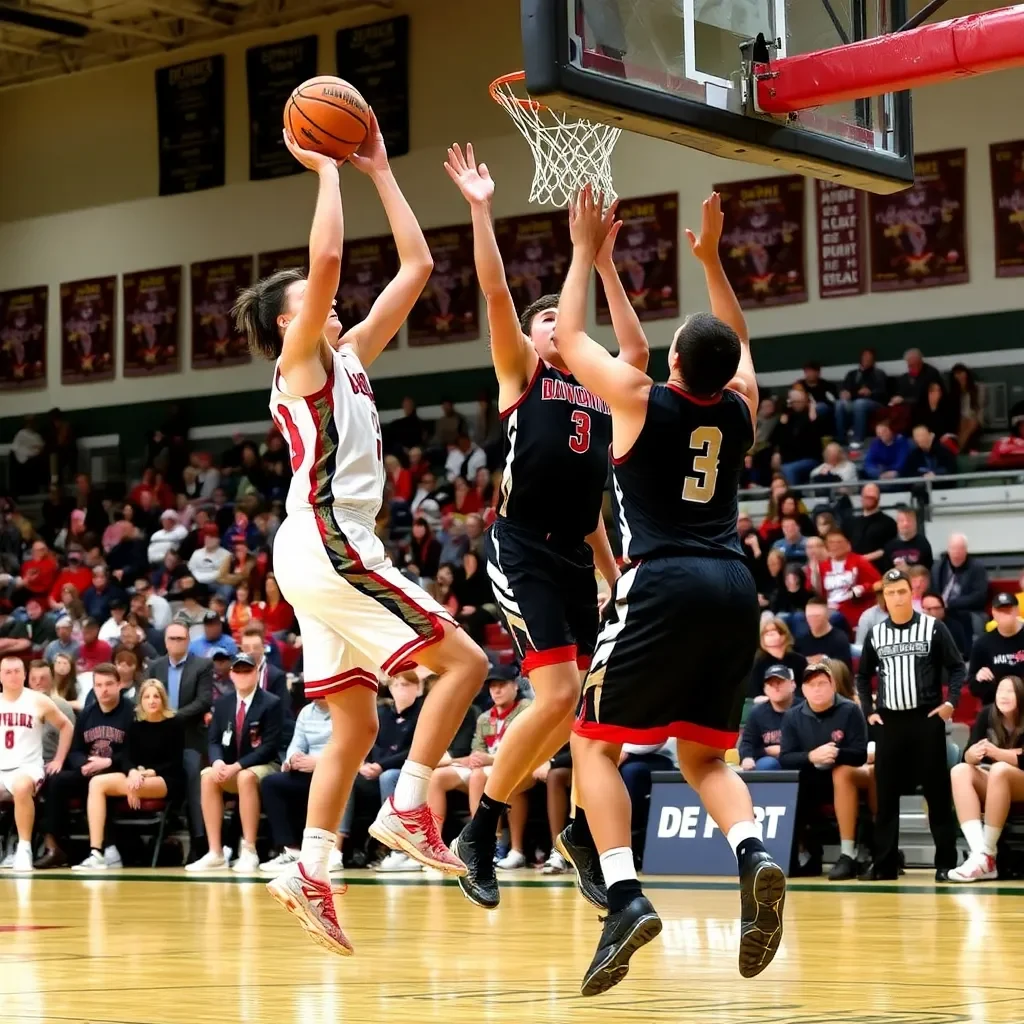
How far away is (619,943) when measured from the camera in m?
5.13

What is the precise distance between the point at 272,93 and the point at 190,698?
40.0 ft

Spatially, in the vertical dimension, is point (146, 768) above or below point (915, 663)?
below

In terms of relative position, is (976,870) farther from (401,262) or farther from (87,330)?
(87,330)

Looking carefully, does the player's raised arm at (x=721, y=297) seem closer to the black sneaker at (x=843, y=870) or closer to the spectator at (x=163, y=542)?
the black sneaker at (x=843, y=870)

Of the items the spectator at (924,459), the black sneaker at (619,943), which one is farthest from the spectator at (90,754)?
the black sneaker at (619,943)

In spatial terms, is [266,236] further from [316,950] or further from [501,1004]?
[501,1004]

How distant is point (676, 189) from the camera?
22250mm

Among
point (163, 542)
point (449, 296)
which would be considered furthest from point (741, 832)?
point (449, 296)

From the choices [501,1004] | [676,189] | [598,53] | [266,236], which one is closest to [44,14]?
[266,236]

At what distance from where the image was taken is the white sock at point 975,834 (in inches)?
448

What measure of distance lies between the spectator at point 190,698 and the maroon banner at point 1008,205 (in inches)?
412

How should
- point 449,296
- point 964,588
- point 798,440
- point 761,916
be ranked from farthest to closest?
point 449,296
point 798,440
point 964,588
point 761,916

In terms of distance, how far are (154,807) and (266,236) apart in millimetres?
12460

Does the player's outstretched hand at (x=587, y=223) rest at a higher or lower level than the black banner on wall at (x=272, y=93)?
lower
